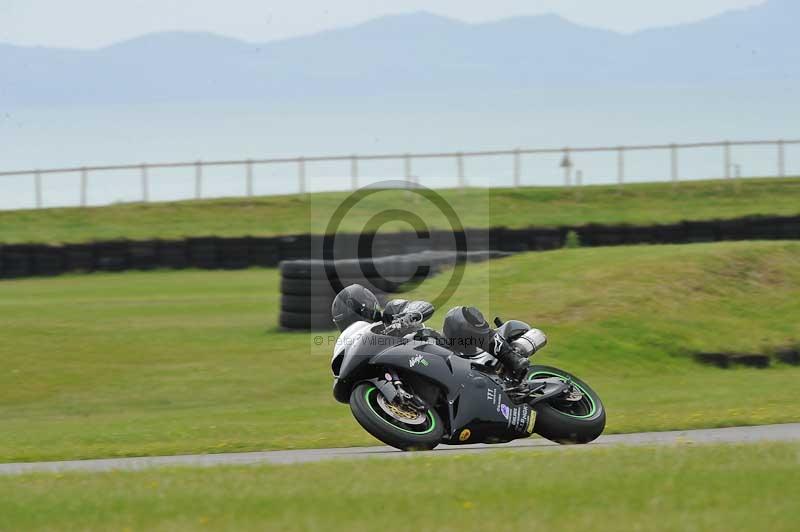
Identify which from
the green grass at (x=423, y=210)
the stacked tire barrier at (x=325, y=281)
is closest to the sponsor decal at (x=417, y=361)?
the stacked tire barrier at (x=325, y=281)

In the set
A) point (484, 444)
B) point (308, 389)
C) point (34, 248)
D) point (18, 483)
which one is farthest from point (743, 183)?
point (18, 483)

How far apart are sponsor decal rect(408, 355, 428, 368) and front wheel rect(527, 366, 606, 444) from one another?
97cm

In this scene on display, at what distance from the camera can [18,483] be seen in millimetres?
8547

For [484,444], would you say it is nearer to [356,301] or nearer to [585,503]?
[356,301]

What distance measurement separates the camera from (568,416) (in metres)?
10.0

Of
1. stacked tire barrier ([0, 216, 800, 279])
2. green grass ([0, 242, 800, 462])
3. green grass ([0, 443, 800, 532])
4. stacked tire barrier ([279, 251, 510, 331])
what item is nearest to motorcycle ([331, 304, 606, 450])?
green grass ([0, 443, 800, 532])

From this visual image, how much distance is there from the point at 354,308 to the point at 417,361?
66cm

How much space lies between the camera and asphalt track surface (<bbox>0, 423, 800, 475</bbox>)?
31.8 feet

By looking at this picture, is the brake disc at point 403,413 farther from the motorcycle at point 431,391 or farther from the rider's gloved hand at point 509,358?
the rider's gloved hand at point 509,358

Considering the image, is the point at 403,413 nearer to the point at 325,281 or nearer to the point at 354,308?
the point at 354,308

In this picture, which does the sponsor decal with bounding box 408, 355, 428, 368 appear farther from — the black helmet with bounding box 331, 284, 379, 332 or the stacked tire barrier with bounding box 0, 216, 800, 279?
the stacked tire barrier with bounding box 0, 216, 800, 279

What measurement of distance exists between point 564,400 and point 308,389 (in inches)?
254

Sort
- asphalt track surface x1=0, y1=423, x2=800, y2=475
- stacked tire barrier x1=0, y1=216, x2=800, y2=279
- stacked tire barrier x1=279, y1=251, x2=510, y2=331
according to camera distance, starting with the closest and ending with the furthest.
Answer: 1. asphalt track surface x1=0, y1=423, x2=800, y2=475
2. stacked tire barrier x1=279, y1=251, x2=510, y2=331
3. stacked tire barrier x1=0, y1=216, x2=800, y2=279

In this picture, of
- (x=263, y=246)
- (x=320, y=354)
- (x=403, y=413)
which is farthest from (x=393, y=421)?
(x=263, y=246)
